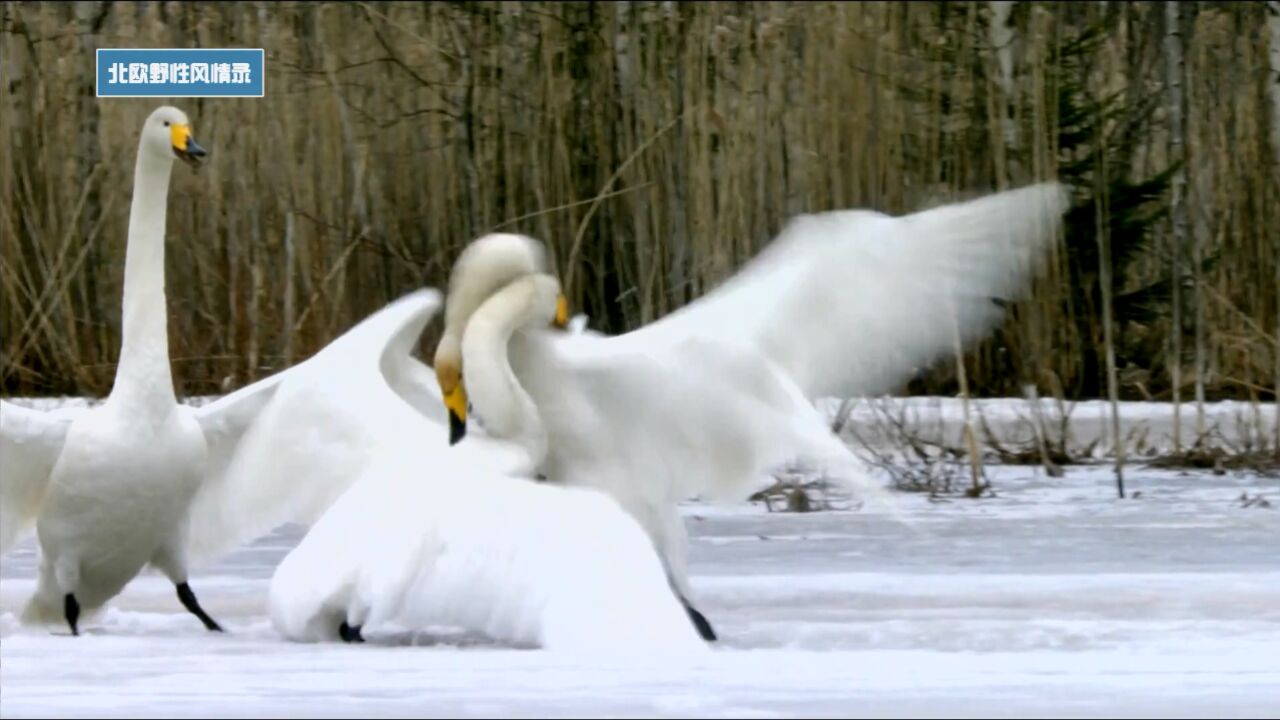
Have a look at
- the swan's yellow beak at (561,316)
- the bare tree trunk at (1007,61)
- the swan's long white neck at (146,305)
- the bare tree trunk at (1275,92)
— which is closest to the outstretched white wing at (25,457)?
the swan's long white neck at (146,305)

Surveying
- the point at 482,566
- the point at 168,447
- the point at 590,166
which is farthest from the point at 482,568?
the point at 590,166

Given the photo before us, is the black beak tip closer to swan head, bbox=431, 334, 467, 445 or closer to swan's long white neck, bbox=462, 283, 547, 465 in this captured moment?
swan head, bbox=431, 334, 467, 445

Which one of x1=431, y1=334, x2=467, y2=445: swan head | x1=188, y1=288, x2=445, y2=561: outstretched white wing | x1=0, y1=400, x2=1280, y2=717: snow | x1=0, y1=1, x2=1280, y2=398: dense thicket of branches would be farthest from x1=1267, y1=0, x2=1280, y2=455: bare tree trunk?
x1=431, y1=334, x2=467, y2=445: swan head

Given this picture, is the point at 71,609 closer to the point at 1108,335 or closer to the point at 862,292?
the point at 862,292

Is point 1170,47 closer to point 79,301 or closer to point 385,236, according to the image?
point 385,236

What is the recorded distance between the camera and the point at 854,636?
479cm

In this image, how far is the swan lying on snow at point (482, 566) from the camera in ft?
14.7

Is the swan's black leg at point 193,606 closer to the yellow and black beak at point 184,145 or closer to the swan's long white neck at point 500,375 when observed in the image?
the swan's long white neck at point 500,375

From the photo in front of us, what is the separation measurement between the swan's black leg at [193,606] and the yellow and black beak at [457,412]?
66 centimetres

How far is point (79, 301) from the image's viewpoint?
365 inches

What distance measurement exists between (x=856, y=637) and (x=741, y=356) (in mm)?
729

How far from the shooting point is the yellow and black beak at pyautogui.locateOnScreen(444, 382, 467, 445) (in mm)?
5430

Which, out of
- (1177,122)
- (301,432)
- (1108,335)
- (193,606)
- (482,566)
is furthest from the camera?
(1177,122)

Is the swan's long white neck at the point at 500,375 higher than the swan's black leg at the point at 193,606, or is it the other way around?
the swan's long white neck at the point at 500,375
